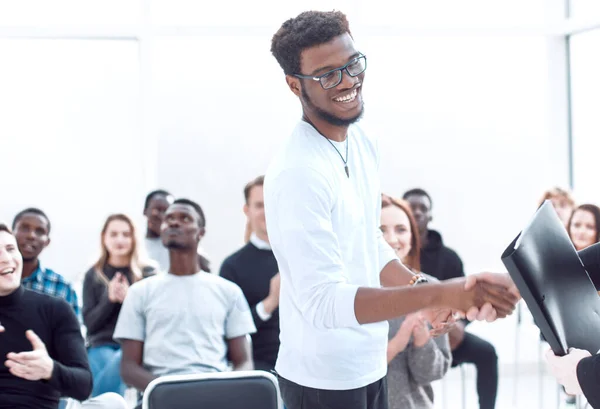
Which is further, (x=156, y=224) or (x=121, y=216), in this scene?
(x=156, y=224)

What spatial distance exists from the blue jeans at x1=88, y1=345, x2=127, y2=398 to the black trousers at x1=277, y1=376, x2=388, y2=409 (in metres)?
2.18

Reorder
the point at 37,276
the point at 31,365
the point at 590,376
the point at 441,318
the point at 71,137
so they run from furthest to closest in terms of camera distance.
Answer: the point at 71,137, the point at 37,276, the point at 31,365, the point at 441,318, the point at 590,376

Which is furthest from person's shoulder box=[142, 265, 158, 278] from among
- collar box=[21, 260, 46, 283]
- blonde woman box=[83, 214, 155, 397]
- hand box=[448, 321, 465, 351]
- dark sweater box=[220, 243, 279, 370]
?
hand box=[448, 321, 465, 351]

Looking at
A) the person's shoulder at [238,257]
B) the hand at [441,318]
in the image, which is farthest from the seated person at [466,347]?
the hand at [441,318]

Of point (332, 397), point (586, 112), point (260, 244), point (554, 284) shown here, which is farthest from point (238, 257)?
point (586, 112)

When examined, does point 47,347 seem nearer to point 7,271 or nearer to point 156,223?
point 7,271

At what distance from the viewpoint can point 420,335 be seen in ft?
10.5

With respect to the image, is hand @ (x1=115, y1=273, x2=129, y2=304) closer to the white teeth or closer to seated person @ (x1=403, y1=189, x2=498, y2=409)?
seated person @ (x1=403, y1=189, x2=498, y2=409)

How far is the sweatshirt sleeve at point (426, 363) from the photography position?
3248 millimetres

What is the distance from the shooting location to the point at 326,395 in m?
2.04

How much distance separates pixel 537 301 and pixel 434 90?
5097mm

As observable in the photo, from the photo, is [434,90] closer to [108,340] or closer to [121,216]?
[121,216]

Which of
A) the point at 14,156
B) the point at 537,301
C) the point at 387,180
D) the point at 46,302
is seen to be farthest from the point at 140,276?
the point at 537,301

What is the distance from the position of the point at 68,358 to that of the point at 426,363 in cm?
135
